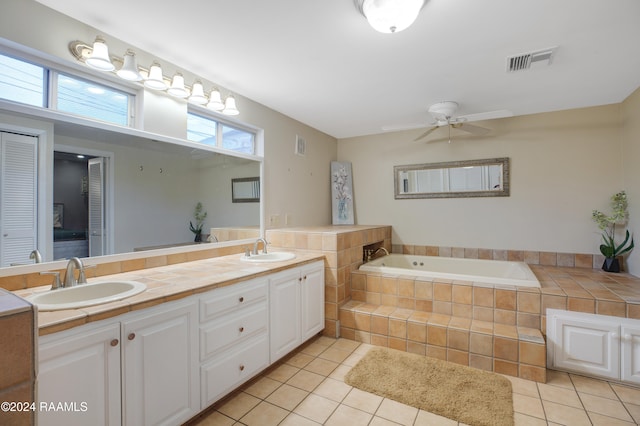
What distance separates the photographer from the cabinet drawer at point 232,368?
1.70 m

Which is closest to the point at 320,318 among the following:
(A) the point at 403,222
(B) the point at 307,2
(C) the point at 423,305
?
(C) the point at 423,305

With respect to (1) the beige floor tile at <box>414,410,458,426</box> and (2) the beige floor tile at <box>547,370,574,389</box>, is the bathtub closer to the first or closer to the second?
(2) the beige floor tile at <box>547,370,574,389</box>

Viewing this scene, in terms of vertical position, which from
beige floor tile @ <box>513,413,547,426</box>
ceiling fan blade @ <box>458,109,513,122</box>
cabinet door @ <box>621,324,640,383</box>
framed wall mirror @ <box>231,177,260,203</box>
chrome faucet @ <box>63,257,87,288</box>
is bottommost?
beige floor tile @ <box>513,413,547,426</box>

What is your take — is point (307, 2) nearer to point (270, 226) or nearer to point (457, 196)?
point (270, 226)

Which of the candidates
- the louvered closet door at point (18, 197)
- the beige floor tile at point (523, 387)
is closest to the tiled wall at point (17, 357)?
the louvered closet door at point (18, 197)

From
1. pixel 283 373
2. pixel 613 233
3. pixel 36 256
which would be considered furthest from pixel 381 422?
pixel 613 233

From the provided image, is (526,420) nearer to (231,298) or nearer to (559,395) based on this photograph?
(559,395)

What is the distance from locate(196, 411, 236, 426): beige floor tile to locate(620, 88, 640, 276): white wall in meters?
3.61

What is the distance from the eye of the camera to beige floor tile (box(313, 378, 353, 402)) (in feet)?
6.48

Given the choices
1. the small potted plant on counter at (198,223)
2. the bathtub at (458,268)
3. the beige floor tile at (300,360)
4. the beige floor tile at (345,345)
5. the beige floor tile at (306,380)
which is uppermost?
the small potted plant on counter at (198,223)

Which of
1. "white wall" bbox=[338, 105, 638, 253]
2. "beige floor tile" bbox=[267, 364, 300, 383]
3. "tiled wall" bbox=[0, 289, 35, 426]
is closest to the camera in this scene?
"tiled wall" bbox=[0, 289, 35, 426]

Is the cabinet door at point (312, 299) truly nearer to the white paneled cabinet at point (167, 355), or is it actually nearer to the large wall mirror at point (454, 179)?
the white paneled cabinet at point (167, 355)

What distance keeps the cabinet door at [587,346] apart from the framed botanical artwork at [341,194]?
2.64 meters

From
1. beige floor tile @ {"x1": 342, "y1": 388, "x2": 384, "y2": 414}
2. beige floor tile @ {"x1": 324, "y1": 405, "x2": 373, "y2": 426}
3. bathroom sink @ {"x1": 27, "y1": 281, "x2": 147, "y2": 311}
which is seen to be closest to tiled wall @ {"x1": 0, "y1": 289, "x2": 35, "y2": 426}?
bathroom sink @ {"x1": 27, "y1": 281, "x2": 147, "y2": 311}
